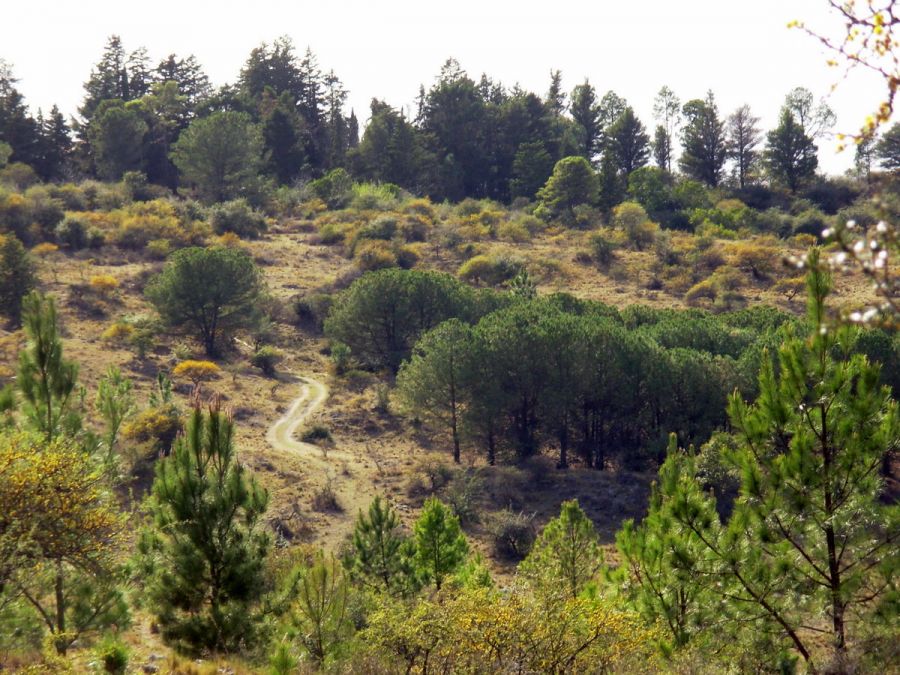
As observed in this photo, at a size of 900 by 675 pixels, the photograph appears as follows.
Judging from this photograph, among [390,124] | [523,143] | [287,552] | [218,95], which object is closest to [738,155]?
[523,143]

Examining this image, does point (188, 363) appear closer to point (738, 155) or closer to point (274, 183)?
point (274, 183)

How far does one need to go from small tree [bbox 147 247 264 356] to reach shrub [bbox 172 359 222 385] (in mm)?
3119

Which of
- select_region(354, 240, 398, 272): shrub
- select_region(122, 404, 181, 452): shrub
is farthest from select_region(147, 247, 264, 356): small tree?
select_region(354, 240, 398, 272): shrub

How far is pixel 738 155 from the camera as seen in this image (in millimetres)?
93062

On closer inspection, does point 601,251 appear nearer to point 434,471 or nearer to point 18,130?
point 434,471

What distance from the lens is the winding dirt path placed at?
4058cm

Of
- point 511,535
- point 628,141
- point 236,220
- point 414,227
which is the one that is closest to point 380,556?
point 511,535

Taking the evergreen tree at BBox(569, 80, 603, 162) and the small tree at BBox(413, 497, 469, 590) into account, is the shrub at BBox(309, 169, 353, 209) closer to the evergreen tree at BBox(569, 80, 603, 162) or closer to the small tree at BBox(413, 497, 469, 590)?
the evergreen tree at BBox(569, 80, 603, 162)

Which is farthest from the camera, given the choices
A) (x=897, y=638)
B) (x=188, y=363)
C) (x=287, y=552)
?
(x=188, y=363)

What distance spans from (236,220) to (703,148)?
164ft

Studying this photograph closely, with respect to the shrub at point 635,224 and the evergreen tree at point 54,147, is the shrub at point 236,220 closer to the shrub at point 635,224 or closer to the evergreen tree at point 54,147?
the evergreen tree at point 54,147

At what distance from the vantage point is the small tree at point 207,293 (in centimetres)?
5044

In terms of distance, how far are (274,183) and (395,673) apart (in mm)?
79195

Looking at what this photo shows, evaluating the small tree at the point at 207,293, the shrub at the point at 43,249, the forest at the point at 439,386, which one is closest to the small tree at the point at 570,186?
the forest at the point at 439,386
